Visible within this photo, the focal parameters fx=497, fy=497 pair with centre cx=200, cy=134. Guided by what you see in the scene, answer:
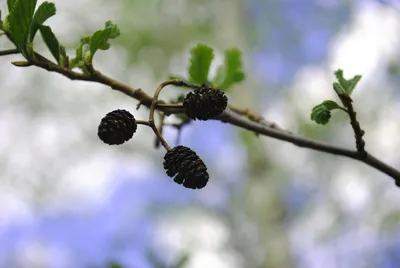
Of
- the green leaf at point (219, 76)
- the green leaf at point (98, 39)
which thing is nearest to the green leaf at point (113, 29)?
the green leaf at point (98, 39)

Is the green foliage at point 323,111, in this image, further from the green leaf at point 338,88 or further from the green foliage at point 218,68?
the green foliage at point 218,68

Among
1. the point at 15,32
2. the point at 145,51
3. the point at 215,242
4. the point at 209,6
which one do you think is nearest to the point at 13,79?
the point at 145,51

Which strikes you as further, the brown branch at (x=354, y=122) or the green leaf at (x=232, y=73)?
the green leaf at (x=232, y=73)

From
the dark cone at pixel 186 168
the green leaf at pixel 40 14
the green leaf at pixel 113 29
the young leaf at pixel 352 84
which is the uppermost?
the green leaf at pixel 113 29

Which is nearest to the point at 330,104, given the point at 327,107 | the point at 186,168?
the point at 327,107

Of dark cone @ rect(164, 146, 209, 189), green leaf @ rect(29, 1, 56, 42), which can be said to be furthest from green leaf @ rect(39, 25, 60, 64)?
dark cone @ rect(164, 146, 209, 189)

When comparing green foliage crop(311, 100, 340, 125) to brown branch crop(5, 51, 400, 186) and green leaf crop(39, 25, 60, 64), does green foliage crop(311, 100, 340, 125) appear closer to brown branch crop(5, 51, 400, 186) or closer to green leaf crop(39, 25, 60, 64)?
brown branch crop(5, 51, 400, 186)

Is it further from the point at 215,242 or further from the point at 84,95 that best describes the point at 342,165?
the point at 84,95
